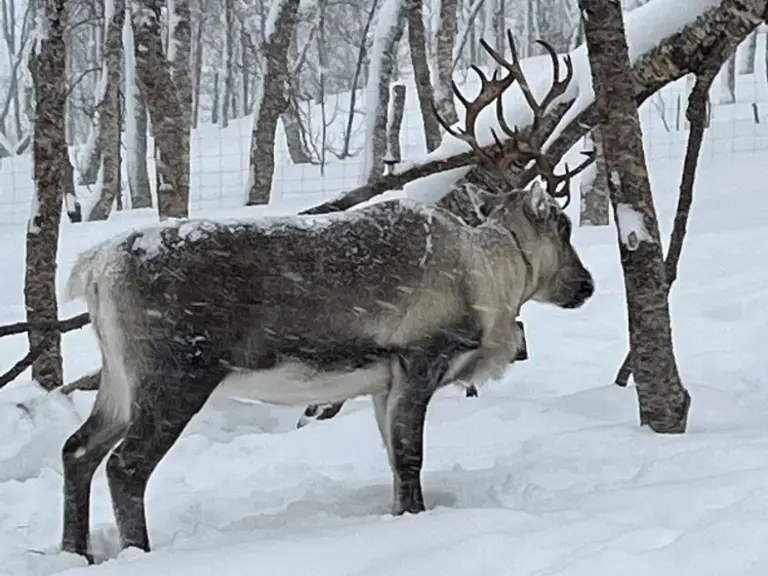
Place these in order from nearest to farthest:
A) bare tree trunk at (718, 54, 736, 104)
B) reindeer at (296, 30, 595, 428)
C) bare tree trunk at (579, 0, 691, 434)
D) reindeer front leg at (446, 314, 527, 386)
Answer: reindeer front leg at (446, 314, 527, 386) < bare tree trunk at (579, 0, 691, 434) < reindeer at (296, 30, 595, 428) < bare tree trunk at (718, 54, 736, 104)

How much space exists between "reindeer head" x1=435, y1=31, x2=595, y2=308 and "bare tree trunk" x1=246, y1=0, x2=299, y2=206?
6.34 metres

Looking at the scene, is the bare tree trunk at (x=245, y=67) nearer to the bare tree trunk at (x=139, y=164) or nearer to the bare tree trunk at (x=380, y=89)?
the bare tree trunk at (x=139, y=164)

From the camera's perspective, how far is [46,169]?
561cm

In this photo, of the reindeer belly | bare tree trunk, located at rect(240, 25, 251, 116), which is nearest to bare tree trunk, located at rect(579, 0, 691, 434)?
the reindeer belly

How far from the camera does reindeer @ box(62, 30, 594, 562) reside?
3416 millimetres

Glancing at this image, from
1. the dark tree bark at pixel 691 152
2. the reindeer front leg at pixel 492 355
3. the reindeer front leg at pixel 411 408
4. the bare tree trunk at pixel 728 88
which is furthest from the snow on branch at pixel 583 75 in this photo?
the bare tree trunk at pixel 728 88

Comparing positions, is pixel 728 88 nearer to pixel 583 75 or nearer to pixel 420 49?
pixel 420 49

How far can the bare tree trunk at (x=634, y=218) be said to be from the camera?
167 inches

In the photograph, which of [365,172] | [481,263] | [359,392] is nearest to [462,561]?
[359,392]

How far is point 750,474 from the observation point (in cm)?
320

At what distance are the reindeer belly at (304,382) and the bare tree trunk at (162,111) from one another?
8.38 ft

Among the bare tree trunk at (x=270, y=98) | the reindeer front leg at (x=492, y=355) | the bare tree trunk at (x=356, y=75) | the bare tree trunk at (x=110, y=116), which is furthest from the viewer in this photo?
the bare tree trunk at (x=356, y=75)

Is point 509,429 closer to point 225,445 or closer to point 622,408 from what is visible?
point 622,408

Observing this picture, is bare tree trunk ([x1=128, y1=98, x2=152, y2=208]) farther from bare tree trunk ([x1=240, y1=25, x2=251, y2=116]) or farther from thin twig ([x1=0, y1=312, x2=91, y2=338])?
thin twig ([x1=0, y1=312, x2=91, y2=338])
